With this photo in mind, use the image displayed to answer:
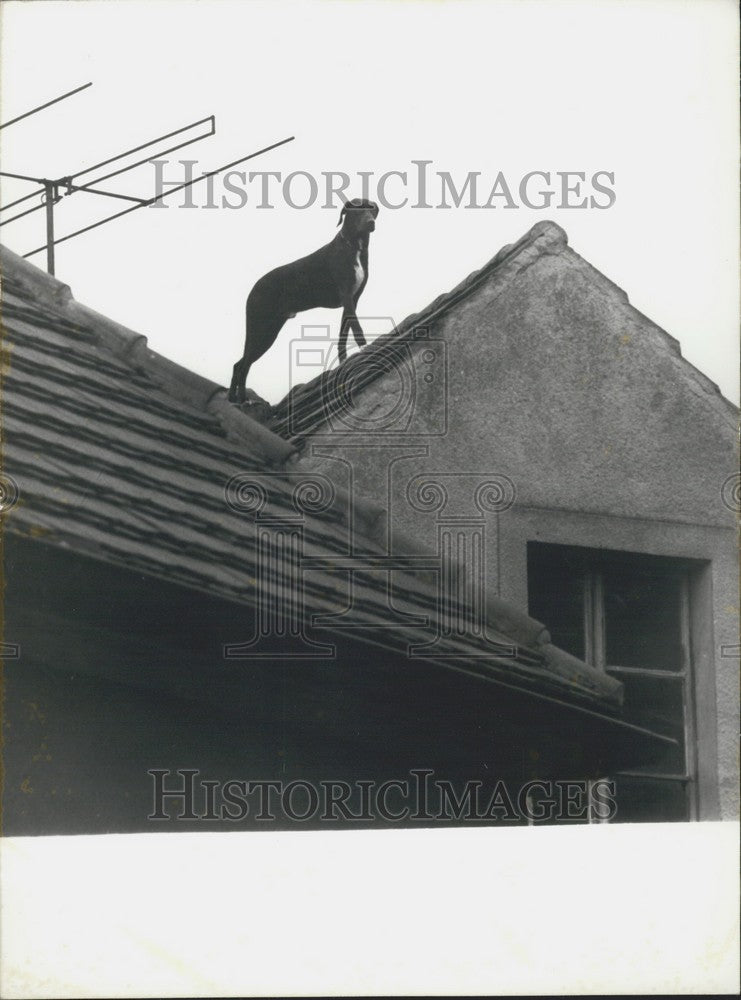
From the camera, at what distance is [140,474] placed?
3.30 m

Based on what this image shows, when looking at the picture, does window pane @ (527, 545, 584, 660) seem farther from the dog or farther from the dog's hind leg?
the dog's hind leg

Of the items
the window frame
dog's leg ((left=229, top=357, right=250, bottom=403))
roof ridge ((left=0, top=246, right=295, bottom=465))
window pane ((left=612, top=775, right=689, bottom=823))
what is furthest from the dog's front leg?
window pane ((left=612, top=775, right=689, bottom=823))

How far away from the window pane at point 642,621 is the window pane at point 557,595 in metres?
0.10

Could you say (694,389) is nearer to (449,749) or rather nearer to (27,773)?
(449,749)

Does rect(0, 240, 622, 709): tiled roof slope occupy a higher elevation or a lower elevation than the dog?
lower

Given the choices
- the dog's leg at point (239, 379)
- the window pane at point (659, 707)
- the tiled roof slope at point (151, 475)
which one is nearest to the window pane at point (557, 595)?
the window pane at point (659, 707)

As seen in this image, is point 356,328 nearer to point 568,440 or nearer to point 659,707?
point 568,440

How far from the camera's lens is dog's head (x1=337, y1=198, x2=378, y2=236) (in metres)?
4.18

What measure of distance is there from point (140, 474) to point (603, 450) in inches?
68.5

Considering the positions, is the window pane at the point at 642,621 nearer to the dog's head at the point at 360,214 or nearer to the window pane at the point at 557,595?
the window pane at the point at 557,595

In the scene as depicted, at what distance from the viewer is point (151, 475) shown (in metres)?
3.32

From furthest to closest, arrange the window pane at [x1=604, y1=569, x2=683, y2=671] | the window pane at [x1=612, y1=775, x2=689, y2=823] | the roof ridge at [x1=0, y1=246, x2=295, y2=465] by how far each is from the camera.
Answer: the window pane at [x1=604, y1=569, x2=683, y2=671] < the window pane at [x1=612, y1=775, x2=689, y2=823] < the roof ridge at [x1=0, y1=246, x2=295, y2=465]

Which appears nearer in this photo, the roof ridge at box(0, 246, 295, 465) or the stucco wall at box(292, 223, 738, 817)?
the roof ridge at box(0, 246, 295, 465)

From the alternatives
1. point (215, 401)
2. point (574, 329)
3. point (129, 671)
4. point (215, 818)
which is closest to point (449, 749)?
point (215, 818)
